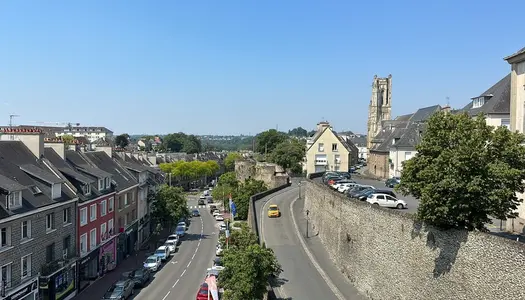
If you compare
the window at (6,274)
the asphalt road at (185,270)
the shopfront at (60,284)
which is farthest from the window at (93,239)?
the window at (6,274)

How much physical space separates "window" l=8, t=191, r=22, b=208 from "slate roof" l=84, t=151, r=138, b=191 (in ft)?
52.6

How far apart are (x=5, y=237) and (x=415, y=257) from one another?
19.8 m

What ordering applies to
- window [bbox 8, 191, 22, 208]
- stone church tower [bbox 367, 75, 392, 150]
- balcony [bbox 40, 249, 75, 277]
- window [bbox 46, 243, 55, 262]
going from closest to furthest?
window [bbox 8, 191, 22, 208] → balcony [bbox 40, 249, 75, 277] → window [bbox 46, 243, 55, 262] → stone church tower [bbox 367, 75, 392, 150]

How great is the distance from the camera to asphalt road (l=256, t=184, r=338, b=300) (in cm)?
2644

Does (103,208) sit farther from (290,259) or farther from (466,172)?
(466,172)

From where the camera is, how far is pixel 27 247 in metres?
26.0

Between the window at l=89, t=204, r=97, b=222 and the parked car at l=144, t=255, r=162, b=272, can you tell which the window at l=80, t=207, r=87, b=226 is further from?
the parked car at l=144, t=255, r=162, b=272

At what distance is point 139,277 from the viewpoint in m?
33.8

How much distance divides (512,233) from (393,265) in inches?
231

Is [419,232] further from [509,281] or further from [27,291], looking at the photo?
[27,291]


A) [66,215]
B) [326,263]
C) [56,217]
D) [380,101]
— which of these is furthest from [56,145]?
[380,101]

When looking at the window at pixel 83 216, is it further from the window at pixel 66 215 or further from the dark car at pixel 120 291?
the dark car at pixel 120 291

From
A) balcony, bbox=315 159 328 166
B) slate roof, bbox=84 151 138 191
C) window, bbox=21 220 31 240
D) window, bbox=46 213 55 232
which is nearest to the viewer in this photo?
window, bbox=21 220 31 240

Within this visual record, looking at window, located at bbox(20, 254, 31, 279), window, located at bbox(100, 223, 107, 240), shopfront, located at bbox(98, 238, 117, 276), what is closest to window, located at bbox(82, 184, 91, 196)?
Result: window, located at bbox(100, 223, 107, 240)
